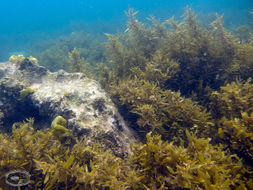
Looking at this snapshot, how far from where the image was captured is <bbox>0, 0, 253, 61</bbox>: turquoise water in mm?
29092

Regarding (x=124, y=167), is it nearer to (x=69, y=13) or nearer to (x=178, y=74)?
(x=178, y=74)

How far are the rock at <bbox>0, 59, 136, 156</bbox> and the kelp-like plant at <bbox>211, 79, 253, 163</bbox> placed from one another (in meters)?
1.95

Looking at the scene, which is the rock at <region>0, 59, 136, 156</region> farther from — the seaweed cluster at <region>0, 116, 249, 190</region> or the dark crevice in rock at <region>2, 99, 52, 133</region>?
the seaweed cluster at <region>0, 116, 249, 190</region>

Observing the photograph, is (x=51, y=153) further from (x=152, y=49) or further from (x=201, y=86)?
(x=152, y=49)

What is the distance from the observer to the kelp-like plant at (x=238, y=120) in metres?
2.45

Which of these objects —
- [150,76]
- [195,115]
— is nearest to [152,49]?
[150,76]

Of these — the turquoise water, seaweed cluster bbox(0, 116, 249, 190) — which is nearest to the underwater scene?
seaweed cluster bbox(0, 116, 249, 190)

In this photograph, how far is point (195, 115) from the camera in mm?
3146

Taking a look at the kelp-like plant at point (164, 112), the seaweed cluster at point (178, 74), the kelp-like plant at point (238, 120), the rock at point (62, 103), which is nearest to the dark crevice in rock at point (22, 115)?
the rock at point (62, 103)

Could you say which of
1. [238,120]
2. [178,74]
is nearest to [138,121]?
[238,120]

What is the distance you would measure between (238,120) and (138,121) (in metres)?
1.97

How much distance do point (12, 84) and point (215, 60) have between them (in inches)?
262

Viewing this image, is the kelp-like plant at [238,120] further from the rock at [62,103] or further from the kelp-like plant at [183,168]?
the rock at [62,103]

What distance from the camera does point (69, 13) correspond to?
52.0m
